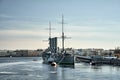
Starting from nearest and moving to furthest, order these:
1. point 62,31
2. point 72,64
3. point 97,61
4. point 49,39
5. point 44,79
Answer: point 44,79 → point 72,64 → point 62,31 → point 97,61 → point 49,39

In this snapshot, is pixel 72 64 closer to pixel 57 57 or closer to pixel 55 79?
pixel 57 57

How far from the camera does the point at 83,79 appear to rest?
241 ft

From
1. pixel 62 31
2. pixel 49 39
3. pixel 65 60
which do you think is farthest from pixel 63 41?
pixel 49 39

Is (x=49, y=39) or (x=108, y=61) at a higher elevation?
(x=49, y=39)

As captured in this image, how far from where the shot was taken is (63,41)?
159000mm

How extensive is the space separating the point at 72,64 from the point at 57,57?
10.8 metres

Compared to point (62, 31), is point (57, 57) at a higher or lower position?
lower

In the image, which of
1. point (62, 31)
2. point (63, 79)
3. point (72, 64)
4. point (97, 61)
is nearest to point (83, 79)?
point (63, 79)

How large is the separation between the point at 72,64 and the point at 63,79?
68.7 metres

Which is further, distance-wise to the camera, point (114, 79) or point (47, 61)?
point (47, 61)

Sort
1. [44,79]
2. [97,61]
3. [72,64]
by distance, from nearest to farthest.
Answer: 1. [44,79]
2. [72,64]
3. [97,61]

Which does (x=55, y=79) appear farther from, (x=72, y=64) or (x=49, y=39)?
(x=49, y=39)

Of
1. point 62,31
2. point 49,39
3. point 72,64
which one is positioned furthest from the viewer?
point 49,39

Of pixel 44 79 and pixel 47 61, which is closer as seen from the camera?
pixel 44 79
